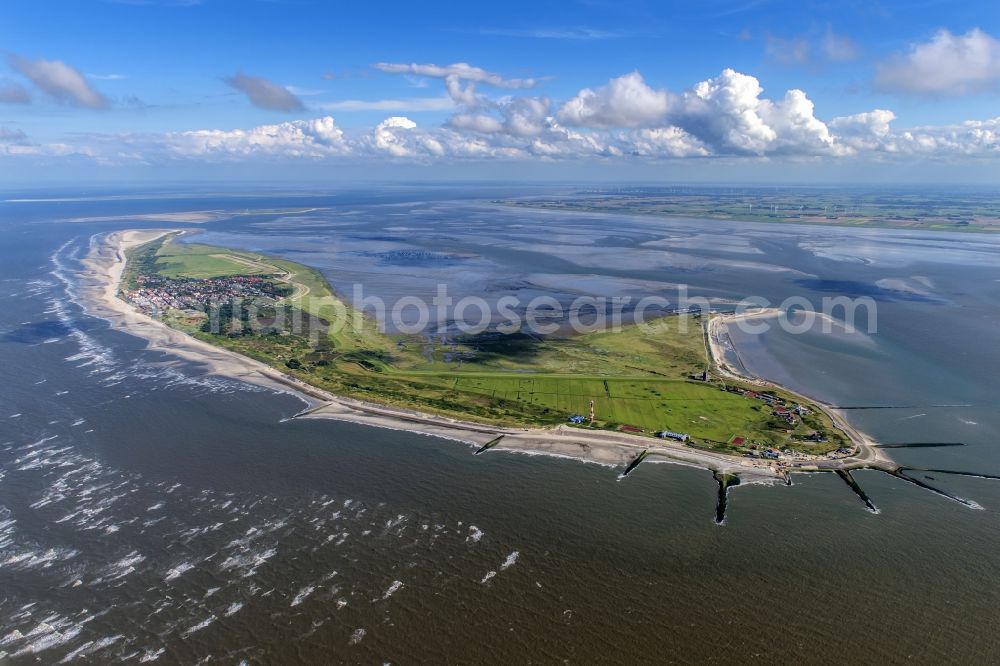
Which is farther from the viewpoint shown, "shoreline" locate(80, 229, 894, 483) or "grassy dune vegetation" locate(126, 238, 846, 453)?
"grassy dune vegetation" locate(126, 238, 846, 453)

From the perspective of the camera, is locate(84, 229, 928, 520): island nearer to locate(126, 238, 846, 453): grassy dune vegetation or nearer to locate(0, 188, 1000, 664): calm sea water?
locate(126, 238, 846, 453): grassy dune vegetation

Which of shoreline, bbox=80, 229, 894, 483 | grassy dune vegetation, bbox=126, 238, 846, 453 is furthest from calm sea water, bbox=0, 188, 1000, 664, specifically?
grassy dune vegetation, bbox=126, 238, 846, 453

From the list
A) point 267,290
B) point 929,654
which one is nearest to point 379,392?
point 929,654

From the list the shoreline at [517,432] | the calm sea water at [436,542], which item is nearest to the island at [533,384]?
the shoreline at [517,432]

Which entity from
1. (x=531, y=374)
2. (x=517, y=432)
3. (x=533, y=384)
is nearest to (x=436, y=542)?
(x=517, y=432)

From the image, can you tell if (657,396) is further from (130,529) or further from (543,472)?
(130,529)
